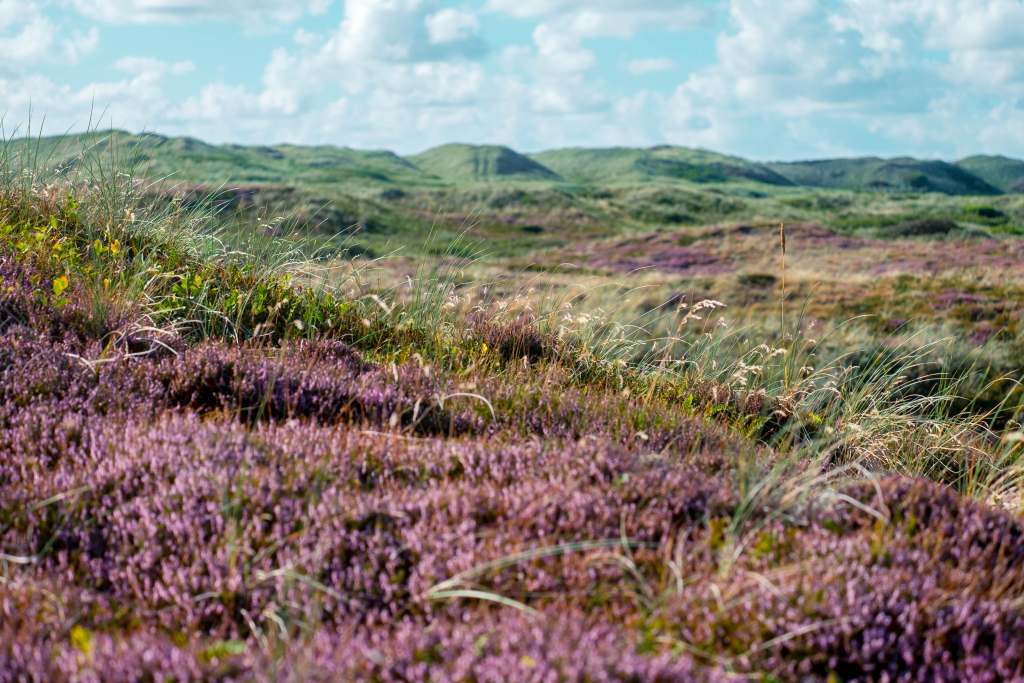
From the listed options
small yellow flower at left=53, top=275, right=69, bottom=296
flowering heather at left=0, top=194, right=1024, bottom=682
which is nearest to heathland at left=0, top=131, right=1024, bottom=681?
flowering heather at left=0, top=194, right=1024, bottom=682

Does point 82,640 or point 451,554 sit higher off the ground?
point 451,554

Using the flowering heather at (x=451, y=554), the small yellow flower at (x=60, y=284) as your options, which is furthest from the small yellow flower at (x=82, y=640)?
the small yellow flower at (x=60, y=284)

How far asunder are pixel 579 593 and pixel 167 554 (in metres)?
1.48

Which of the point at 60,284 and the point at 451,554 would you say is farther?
the point at 60,284

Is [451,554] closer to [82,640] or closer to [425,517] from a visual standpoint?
[425,517]

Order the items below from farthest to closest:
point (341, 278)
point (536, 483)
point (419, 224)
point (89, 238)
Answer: point (419, 224) → point (341, 278) → point (89, 238) → point (536, 483)

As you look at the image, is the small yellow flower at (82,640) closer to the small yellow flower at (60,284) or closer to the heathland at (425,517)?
the heathland at (425,517)

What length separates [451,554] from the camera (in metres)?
2.99

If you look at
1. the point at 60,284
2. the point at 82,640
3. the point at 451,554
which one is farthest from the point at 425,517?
the point at 60,284

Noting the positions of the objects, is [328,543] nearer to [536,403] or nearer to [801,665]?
[801,665]

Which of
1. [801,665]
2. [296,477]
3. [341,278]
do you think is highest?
[341,278]

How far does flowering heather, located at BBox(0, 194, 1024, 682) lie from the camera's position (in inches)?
99.6

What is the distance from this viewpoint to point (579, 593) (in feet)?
9.28

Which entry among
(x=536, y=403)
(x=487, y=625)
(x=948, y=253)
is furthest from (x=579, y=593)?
(x=948, y=253)
